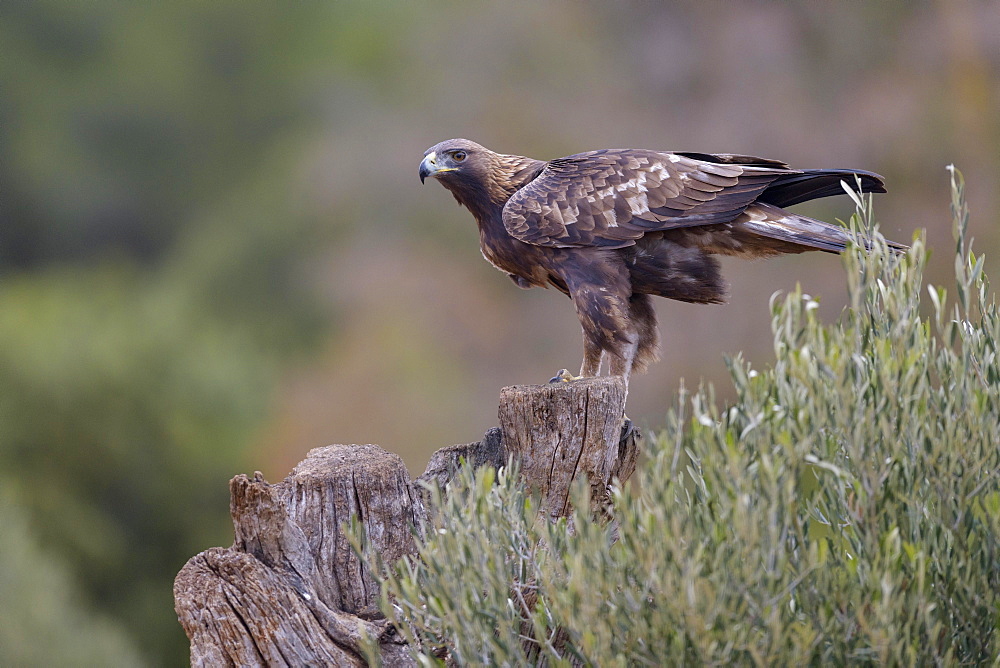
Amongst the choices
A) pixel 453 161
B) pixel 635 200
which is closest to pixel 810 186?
pixel 635 200

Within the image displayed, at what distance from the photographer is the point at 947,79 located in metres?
10.6

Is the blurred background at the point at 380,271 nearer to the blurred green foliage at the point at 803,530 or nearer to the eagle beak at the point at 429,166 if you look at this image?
the eagle beak at the point at 429,166

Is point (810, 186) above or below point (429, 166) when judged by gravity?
below

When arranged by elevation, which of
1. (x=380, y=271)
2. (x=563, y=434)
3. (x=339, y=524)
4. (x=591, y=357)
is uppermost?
(x=380, y=271)

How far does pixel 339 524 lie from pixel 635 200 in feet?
5.49

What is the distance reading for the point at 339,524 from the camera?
9.65ft

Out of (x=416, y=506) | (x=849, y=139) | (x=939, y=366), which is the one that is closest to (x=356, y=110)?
(x=849, y=139)

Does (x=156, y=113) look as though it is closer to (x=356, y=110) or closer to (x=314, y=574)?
(x=356, y=110)

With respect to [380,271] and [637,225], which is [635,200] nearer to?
[637,225]

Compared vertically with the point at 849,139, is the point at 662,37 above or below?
above

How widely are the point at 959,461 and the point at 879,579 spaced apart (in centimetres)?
43

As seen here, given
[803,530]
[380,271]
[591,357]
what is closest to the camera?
[803,530]

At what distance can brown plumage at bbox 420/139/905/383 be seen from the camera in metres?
3.64

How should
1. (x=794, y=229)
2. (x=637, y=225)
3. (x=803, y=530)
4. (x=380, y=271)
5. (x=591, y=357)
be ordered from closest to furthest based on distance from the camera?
1. (x=803, y=530)
2. (x=794, y=229)
3. (x=637, y=225)
4. (x=591, y=357)
5. (x=380, y=271)
